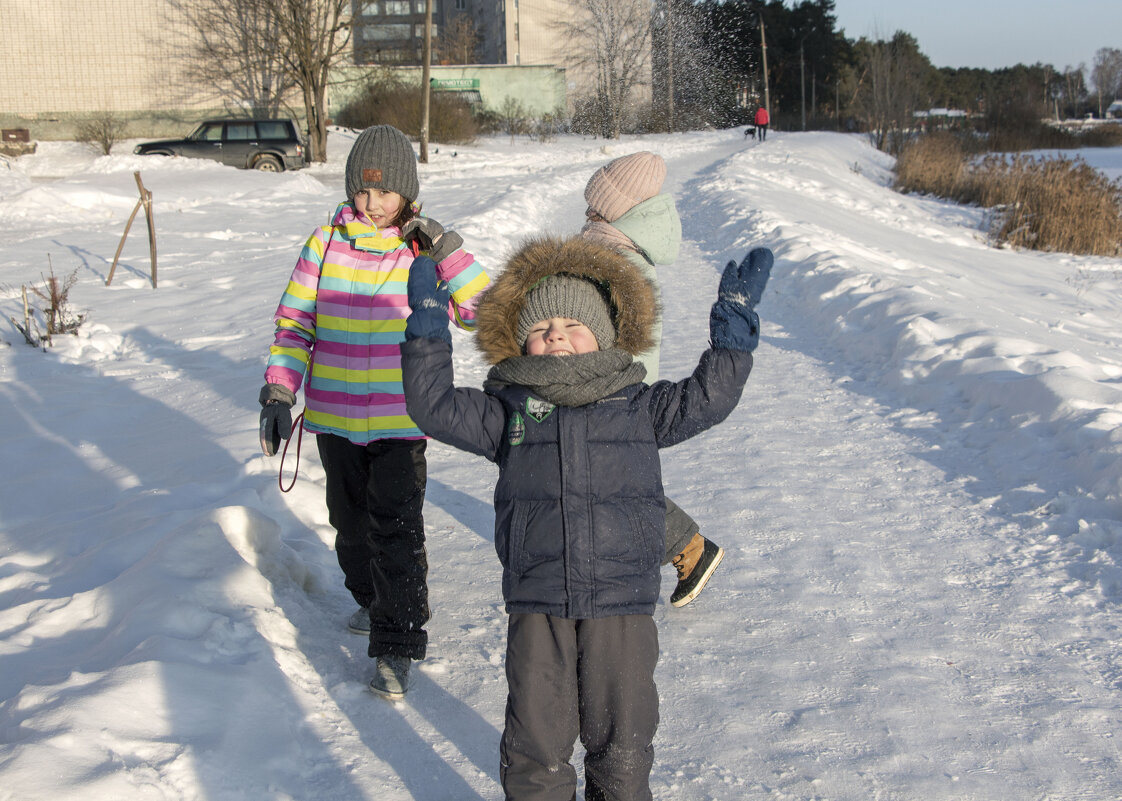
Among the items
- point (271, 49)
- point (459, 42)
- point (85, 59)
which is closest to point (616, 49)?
point (459, 42)

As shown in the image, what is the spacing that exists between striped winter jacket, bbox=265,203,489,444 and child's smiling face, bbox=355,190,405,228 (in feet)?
0.11

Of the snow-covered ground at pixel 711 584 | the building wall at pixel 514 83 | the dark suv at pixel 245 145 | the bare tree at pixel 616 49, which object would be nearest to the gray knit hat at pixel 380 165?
the snow-covered ground at pixel 711 584

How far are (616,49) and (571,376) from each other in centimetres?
4769

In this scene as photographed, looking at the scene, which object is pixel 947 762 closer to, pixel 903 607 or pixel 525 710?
pixel 903 607

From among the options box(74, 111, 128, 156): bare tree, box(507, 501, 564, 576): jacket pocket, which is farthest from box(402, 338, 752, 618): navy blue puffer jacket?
box(74, 111, 128, 156): bare tree

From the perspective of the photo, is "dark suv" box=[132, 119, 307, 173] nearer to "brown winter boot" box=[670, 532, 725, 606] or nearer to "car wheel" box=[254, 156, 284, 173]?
"car wheel" box=[254, 156, 284, 173]

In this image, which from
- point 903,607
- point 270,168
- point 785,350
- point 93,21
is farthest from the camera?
point 93,21

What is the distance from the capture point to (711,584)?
3348 mm

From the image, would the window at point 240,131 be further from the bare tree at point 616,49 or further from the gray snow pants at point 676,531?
the bare tree at point 616,49

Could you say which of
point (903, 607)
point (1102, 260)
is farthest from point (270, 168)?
point (903, 607)

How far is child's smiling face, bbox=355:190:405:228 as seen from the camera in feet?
9.00

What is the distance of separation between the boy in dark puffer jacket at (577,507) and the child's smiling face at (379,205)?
79 centimetres

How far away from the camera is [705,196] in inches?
599

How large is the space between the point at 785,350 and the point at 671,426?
4765 mm
